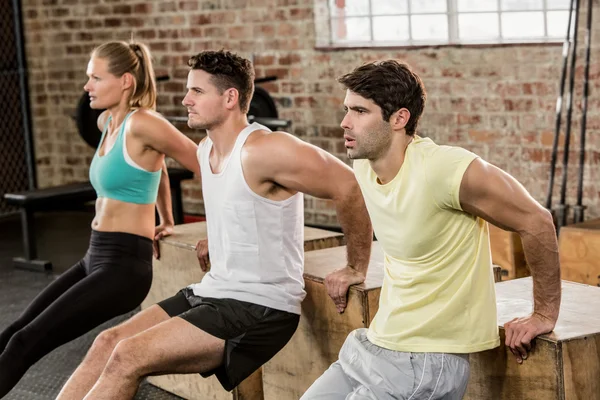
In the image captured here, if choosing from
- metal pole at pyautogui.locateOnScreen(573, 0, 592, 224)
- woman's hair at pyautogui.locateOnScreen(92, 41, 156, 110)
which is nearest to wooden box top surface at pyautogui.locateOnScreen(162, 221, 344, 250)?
woman's hair at pyautogui.locateOnScreen(92, 41, 156, 110)

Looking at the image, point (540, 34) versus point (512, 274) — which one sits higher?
point (540, 34)

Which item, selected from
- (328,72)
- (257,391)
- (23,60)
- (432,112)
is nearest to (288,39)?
(328,72)

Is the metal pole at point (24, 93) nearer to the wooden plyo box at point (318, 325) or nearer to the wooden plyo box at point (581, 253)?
the wooden plyo box at point (581, 253)

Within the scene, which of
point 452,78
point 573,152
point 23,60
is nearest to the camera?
point 573,152

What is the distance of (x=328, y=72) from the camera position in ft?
20.8

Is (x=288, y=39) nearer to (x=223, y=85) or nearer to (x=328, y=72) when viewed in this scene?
(x=328, y=72)

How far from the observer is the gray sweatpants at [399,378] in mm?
A: 2146

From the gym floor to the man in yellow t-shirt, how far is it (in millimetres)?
1649

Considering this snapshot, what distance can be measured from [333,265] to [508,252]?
160 cm

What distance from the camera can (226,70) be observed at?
283 centimetres

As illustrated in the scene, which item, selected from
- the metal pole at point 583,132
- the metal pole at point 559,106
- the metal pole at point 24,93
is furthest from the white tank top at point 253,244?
the metal pole at point 24,93

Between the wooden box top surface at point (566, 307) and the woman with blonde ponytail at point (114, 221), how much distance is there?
1.25 metres

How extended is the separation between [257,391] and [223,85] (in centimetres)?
103

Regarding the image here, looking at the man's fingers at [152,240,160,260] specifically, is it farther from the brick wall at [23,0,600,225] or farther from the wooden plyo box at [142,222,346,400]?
the brick wall at [23,0,600,225]
